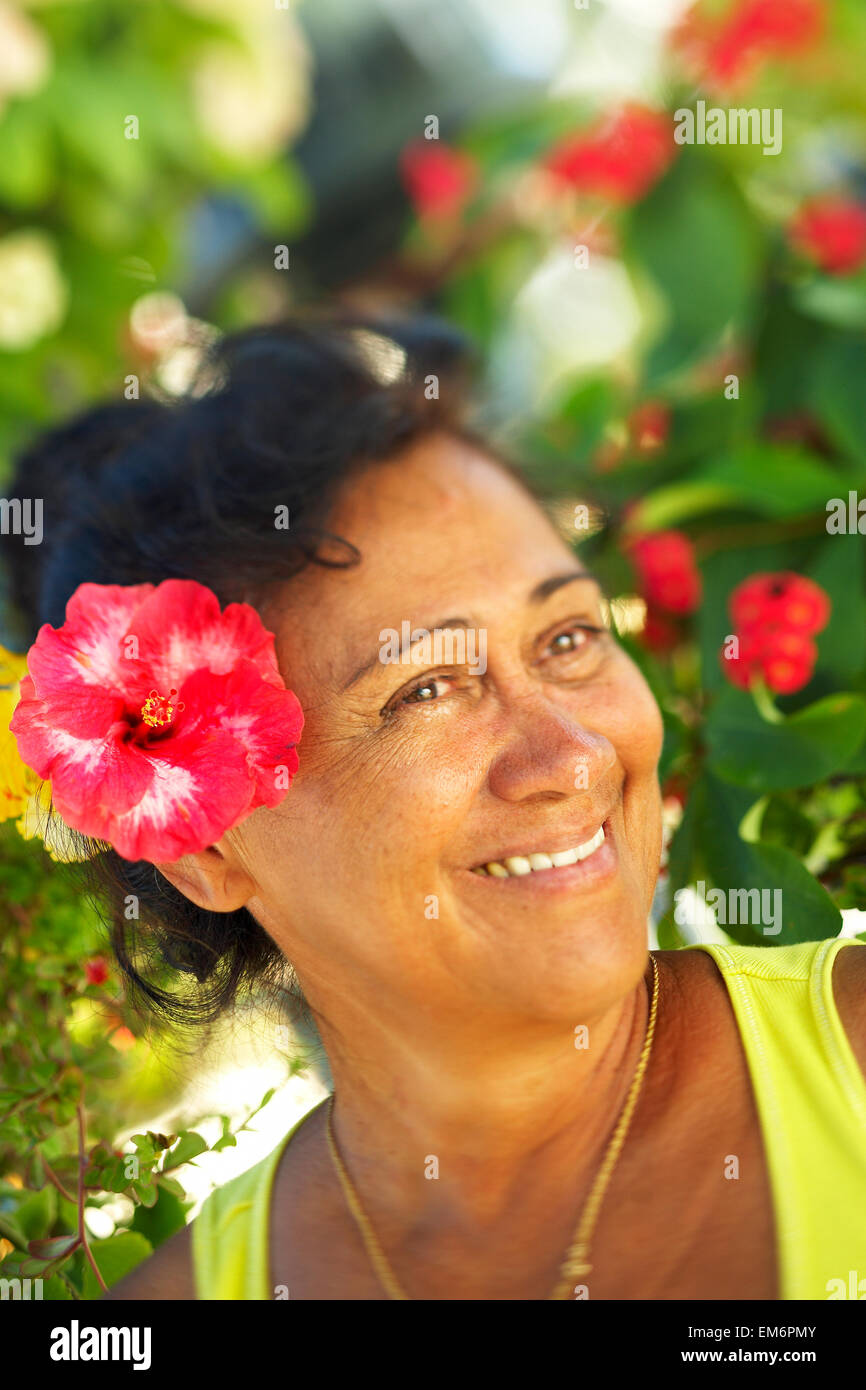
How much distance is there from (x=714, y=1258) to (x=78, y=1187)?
36 cm

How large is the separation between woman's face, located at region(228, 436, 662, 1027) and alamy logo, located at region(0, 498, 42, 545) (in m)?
0.30

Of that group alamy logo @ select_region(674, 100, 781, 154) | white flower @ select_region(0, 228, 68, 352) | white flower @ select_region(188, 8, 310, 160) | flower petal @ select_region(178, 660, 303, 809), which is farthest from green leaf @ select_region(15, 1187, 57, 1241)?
white flower @ select_region(188, 8, 310, 160)

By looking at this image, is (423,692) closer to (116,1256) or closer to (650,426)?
(116,1256)

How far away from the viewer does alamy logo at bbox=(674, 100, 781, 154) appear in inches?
62.6

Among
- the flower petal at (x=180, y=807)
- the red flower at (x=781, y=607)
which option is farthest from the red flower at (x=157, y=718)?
the red flower at (x=781, y=607)

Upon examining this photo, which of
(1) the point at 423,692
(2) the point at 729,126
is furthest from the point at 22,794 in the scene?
(2) the point at 729,126

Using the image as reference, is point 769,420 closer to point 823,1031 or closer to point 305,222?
point 823,1031

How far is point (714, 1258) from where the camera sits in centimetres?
59

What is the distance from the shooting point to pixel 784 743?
0.82 m

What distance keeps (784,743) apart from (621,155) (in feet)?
3.36

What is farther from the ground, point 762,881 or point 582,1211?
point 762,881

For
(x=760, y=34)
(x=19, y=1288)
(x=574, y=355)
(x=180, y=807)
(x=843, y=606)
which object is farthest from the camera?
(x=574, y=355)

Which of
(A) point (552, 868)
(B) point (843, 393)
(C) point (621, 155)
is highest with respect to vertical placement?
(C) point (621, 155)

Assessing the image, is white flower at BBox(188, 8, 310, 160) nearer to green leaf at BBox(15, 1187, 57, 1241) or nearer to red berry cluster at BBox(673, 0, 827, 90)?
red berry cluster at BBox(673, 0, 827, 90)
